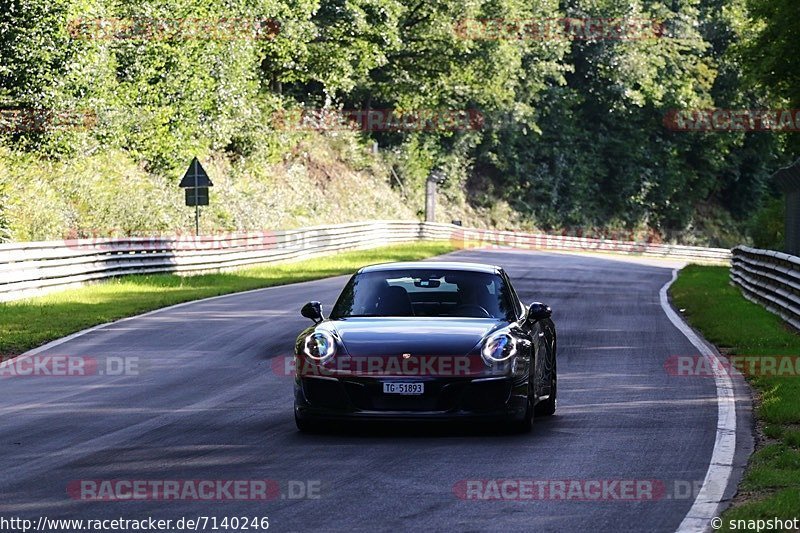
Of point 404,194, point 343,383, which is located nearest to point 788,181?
point 343,383

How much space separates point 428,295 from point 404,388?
6.39ft

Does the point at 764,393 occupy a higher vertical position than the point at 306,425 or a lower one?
lower

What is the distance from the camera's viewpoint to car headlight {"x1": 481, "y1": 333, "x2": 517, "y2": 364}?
1080cm

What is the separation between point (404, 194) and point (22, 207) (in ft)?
112

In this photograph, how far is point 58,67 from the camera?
34.9 meters

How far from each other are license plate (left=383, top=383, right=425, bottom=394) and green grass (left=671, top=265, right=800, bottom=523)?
2.47 meters

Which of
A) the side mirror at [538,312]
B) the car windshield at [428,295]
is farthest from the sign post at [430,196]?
the side mirror at [538,312]

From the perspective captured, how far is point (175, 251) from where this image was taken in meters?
33.3

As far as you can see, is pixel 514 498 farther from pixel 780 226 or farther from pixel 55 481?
pixel 780 226

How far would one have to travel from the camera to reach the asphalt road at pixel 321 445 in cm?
784
